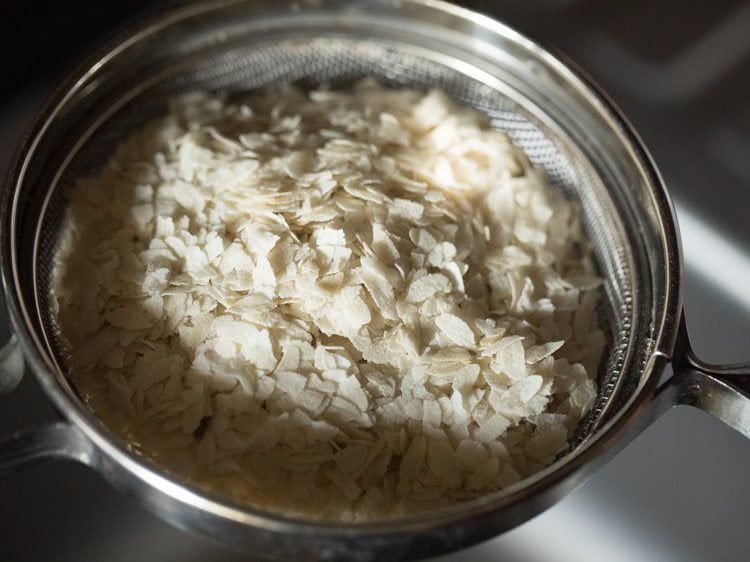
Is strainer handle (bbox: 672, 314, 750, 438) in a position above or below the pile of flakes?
above

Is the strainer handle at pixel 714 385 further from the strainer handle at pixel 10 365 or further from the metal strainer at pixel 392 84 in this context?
the strainer handle at pixel 10 365

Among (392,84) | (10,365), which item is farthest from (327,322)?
(392,84)

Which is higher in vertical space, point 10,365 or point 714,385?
point 714,385

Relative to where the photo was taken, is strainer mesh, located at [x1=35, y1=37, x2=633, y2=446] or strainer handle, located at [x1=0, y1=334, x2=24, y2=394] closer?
strainer handle, located at [x1=0, y1=334, x2=24, y2=394]

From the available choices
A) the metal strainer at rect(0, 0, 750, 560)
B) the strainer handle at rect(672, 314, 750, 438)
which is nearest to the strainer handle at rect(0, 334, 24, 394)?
the metal strainer at rect(0, 0, 750, 560)

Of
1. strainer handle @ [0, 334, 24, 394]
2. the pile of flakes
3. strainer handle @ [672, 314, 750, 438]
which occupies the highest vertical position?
strainer handle @ [672, 314, 750, 438]

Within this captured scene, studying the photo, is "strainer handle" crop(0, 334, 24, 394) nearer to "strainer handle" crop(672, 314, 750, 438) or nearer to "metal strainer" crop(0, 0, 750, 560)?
"metal strainer" crop(0, 0, 750, 560)

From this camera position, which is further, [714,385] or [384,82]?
[384,82]

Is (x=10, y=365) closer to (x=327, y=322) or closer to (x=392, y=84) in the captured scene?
(x=327, y=322)
